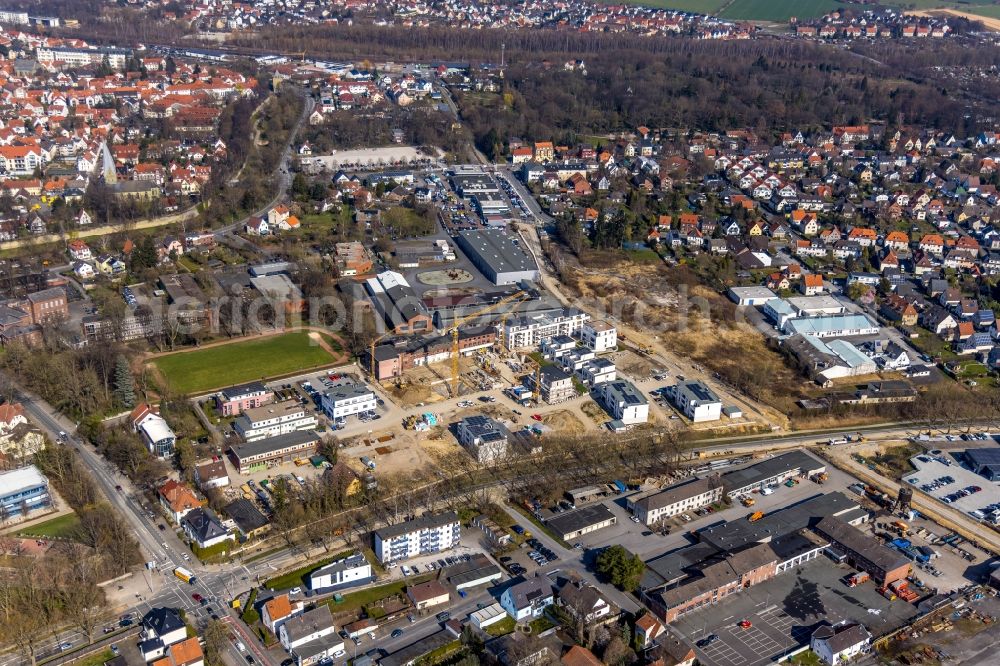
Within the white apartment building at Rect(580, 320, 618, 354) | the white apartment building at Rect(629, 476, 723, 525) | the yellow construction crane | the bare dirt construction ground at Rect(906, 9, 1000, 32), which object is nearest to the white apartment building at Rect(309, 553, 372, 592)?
the white apartment building at Rect(629, 476, 723, 525)

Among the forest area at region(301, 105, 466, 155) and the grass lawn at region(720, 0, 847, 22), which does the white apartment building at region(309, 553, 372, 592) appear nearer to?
the forest area at region(301, 105, 466, 155)

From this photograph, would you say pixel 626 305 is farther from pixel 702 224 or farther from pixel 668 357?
pixel 702 224

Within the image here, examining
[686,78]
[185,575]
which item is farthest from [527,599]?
[686,78]

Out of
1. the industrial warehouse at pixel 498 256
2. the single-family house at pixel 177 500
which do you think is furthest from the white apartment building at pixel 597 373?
the single-family house at pixel 177 500

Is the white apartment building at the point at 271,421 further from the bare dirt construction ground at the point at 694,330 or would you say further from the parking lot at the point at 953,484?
the parking lot at the point at 953,484

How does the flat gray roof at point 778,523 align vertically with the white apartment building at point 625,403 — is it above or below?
below

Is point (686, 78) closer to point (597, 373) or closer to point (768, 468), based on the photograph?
point (597, 373)
